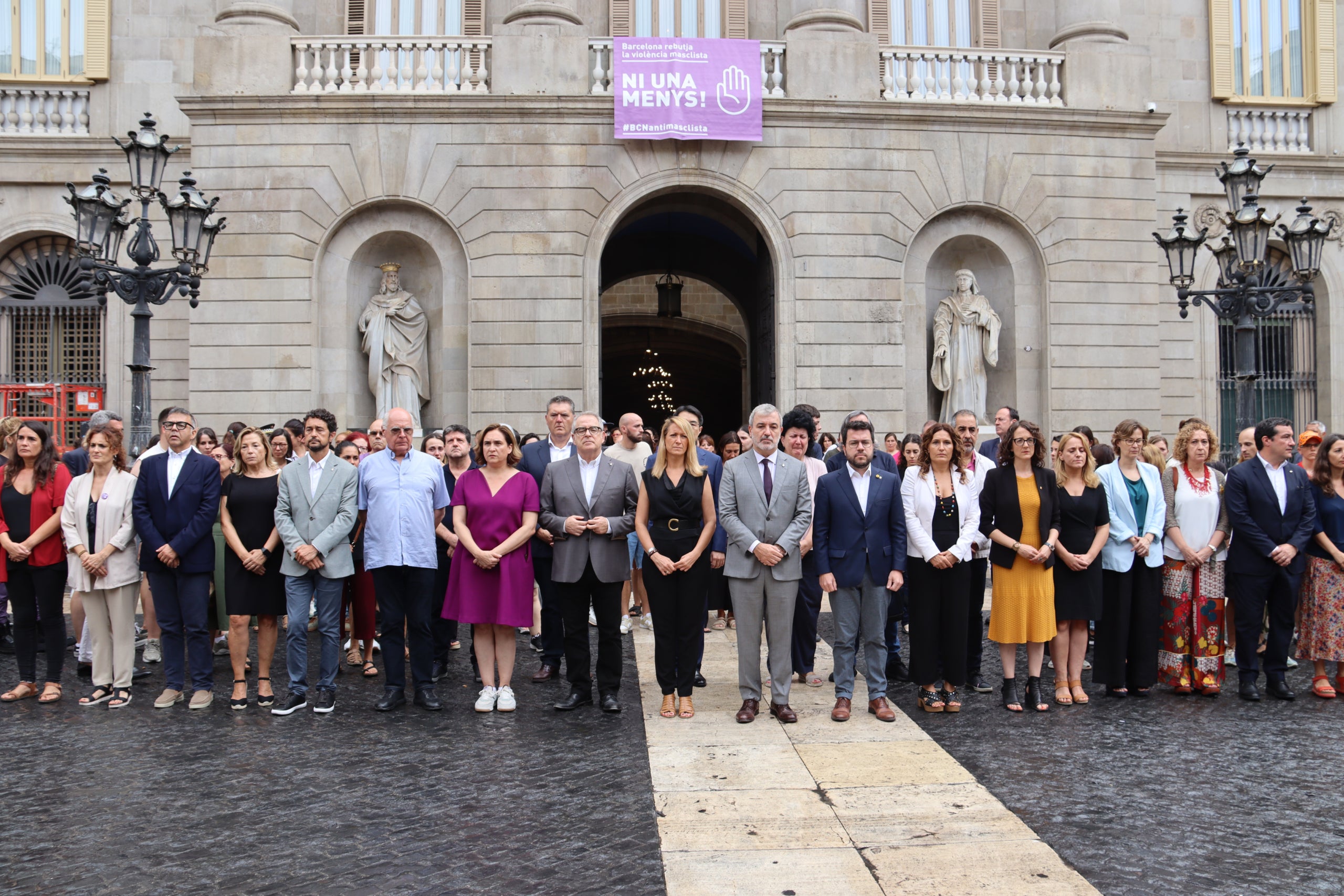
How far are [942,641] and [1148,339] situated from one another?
11.7 m

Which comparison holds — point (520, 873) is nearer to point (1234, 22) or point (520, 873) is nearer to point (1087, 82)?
point (1087, 82)

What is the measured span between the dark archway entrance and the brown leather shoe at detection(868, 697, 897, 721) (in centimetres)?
1004

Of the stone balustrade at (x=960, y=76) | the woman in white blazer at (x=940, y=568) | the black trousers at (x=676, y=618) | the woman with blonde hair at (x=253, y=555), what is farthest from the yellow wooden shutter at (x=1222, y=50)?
the woman with blonde hair at (x=253, y=555)

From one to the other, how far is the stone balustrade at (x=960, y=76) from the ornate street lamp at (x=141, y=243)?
10698 millimetres

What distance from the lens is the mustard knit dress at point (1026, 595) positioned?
7.30 m

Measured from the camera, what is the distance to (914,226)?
1664 centimetres

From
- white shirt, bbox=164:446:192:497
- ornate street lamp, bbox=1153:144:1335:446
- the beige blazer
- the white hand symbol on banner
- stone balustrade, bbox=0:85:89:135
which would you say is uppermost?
stone balustrade, bbox=0:85:89:135

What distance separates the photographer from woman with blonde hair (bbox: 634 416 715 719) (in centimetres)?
729

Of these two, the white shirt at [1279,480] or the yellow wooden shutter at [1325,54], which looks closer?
the white shirt at [1279,480]

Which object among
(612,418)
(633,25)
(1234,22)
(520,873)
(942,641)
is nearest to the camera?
(520,873)

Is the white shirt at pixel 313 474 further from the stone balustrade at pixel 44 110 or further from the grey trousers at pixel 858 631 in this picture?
the stone balustrade at pixel 44 110

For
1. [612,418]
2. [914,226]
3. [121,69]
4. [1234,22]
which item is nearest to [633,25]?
[914,226]

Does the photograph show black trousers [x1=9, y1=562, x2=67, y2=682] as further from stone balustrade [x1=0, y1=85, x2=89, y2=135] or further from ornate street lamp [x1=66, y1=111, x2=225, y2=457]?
stone balustrade [x1=0, y1=85, x2=89, y2=135]

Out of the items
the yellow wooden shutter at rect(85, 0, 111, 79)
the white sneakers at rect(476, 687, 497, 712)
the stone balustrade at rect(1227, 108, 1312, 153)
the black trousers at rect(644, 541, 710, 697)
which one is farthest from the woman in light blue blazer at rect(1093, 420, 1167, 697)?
the yellow wooden shutter at rect(85, 0, 111, 79)
